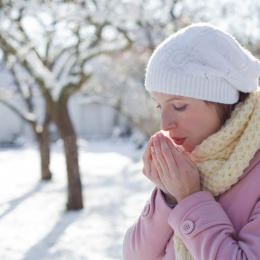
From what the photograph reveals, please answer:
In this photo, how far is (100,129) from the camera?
2334 centimetres

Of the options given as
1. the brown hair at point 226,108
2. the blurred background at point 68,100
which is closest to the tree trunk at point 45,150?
the blurred background at point 68,100

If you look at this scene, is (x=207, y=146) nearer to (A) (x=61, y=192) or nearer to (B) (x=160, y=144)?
(B) (x=160, y=144)

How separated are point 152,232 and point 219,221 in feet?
0.79

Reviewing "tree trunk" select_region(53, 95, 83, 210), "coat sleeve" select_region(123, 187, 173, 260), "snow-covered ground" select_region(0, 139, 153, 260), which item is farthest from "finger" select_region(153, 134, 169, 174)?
"tree trunk" select_region(53, 95, 83, 210)

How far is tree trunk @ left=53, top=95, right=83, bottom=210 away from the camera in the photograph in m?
5.88

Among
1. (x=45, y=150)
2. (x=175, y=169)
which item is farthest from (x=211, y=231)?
(x=45, y=150)

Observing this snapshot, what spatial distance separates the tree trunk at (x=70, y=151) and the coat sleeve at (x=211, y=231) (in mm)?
4970

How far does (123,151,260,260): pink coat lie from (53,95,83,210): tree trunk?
4.87 m

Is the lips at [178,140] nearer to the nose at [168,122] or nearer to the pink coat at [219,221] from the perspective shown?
the nose at [168,122]

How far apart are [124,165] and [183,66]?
35.5 ft

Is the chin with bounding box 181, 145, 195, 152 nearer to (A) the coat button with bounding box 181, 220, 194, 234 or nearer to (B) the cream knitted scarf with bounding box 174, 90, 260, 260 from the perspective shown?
(B) the cream knitted scarf with bounding box 174, 90, 260, 260

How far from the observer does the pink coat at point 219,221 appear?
913 mm

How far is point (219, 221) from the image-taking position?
0.95m

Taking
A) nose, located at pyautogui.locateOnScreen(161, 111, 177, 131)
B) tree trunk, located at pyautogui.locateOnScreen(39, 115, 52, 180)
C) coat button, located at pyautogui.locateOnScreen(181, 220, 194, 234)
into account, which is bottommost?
tree trunk, located at pyautogui.locateOnScreen(39, 115, 52, 180)
